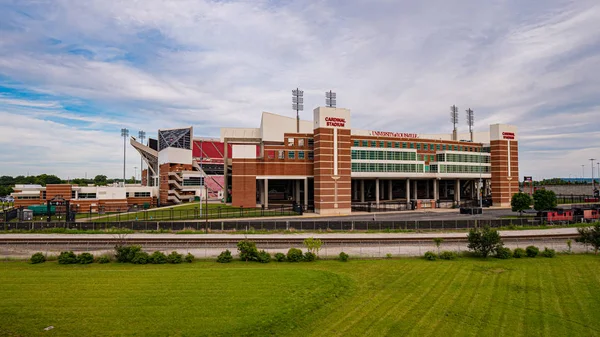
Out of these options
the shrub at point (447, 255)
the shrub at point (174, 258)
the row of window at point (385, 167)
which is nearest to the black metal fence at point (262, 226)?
the shrub at point (447, 255)

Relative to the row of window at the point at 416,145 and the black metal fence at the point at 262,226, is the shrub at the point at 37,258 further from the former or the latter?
the row of window at the point at 416,145

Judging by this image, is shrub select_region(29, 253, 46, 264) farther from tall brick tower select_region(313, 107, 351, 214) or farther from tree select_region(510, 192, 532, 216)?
tree select_region(510, 192, 532, 216)

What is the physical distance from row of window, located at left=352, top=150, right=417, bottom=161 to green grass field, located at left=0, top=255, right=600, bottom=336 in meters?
51.7

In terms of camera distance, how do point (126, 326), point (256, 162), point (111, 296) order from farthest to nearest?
point (256, 162), point (111, 296), point (126, 326)

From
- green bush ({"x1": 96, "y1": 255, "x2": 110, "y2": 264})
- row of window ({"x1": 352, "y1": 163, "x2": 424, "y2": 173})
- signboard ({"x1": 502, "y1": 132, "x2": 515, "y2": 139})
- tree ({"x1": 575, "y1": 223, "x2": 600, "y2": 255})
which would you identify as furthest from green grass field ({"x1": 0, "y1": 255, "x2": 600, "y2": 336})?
signboard ({"x1": 502, "y1": 132, "x2": 515, "y2": 139})

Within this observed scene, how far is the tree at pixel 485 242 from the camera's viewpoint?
31.4 m

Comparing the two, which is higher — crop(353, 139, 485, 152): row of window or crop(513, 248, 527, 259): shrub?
crop(353, 139, 485, 152): row of window

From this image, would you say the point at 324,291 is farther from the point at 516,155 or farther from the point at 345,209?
the point at 516,155

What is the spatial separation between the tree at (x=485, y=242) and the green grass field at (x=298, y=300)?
3.47 metres

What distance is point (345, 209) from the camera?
7169 centimetres

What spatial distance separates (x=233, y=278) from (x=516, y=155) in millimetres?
96893

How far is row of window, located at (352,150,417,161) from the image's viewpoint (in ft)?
259

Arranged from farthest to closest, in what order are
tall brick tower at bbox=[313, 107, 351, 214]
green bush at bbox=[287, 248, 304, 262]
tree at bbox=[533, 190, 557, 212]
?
tall brick tower at bbox=[313, 107, 351, 214] < tree at bbox=[533, 190, 557, 212] < green bush at bbox=[287, 248, 304, 262]

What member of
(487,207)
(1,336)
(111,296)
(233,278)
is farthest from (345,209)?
(1,336)
